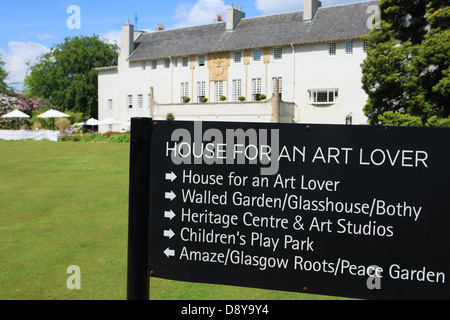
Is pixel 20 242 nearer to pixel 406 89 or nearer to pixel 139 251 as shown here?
pixel 139 251

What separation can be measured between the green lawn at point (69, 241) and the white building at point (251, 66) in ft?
90.5

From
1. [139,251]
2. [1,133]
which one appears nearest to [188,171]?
[139,251]

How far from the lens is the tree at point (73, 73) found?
75125mm

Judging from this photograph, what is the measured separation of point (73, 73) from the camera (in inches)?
3061

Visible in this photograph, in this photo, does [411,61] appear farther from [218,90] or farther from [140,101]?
[140,101]

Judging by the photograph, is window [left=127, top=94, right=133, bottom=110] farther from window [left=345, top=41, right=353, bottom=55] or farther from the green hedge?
window [left=345, top=41, right=353, bottom=55]

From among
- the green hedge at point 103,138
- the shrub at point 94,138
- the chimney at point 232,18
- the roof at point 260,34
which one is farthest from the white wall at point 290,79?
the shrub at point 94,138

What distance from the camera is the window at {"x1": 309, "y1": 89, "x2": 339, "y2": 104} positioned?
42728 millimetres

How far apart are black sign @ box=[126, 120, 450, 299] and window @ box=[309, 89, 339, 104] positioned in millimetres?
41337

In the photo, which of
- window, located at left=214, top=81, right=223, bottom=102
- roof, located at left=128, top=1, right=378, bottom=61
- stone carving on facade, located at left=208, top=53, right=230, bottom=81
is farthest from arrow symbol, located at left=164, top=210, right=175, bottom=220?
window, located at left=214, top=81, right=223, bottom=102

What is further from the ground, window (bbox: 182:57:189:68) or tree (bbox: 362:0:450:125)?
window (bbox: 182:57:189:68)

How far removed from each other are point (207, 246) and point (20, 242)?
689 centimetres
